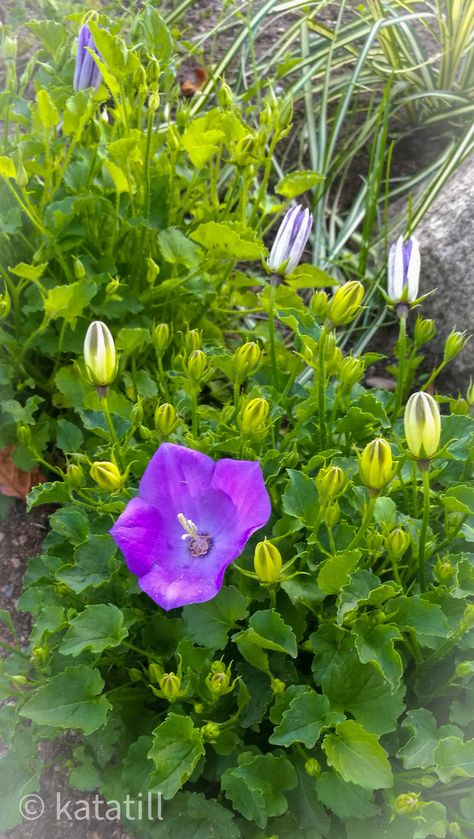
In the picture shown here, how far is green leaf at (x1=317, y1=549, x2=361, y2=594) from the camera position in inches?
45.3

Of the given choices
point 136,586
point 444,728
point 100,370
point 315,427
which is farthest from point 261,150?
point 444,728

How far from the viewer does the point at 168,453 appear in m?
1.27

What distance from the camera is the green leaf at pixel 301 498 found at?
1307mm

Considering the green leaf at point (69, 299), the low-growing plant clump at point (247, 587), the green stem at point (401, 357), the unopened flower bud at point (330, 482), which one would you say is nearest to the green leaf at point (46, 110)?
the low-growing plant clump at point (247, 587)

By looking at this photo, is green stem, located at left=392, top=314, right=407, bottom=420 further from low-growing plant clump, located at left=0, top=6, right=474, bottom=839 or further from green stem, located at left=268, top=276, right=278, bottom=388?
green stem, located at left=268, top=276, right=278, bottom=388

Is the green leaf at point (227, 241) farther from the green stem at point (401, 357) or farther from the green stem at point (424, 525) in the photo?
the green stem at point (424, 525)

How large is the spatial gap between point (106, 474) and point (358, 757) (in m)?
0.55

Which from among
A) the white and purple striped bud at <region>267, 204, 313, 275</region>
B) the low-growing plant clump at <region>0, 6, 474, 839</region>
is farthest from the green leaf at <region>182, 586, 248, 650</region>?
the white and purple striped bud at <region>267, 204, 313, 275</region>

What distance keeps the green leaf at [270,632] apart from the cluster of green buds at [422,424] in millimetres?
331

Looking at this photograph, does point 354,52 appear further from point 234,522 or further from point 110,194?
point 234,522

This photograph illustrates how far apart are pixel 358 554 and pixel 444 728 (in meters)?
0.31

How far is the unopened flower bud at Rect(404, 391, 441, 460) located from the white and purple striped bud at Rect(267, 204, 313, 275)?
0.43 metres

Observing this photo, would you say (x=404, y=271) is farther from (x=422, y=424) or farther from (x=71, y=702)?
(x=71, y=702)

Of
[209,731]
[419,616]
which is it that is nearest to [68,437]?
[209,731]
